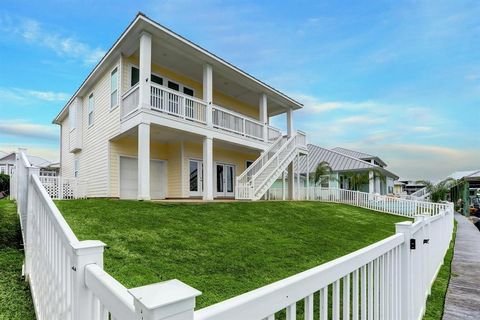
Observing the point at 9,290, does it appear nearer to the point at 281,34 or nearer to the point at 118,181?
the point at 118,181

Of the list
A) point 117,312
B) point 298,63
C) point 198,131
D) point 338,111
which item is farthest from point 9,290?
point 338,111

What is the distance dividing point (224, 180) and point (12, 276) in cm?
1331

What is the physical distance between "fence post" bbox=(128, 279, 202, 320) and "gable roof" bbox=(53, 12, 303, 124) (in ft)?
36.3

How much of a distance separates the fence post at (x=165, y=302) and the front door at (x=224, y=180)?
51.3ft

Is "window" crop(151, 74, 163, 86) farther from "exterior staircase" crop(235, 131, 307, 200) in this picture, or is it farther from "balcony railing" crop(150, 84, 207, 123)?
"exterior staircase" crop(235, 131, 307, 200)

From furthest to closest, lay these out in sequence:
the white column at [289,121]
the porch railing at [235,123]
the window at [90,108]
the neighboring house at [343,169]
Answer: the neighboring house at [343,169]
the white column at [289,121]
the window at [90,108]
the porch railing at [235,123]

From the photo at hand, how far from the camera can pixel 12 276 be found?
4.16m

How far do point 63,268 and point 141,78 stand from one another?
31.7ft

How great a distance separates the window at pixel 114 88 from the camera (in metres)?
12.8

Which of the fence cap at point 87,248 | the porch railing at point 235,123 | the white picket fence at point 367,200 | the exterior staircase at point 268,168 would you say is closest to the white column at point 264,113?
the porch railing at point 235,123

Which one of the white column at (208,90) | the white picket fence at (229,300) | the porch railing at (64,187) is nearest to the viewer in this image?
the white picket fence at (229,300)

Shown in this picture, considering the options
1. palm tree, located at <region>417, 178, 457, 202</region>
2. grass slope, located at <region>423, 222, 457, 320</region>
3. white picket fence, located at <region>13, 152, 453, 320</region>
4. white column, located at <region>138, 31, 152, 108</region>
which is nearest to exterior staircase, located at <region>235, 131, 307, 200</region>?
white column, located at <region>138, 31, 152, 108</region>

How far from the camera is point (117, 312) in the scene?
1.13m

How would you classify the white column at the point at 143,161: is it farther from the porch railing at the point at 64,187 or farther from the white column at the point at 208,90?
the porch railing at the point at 64,187
